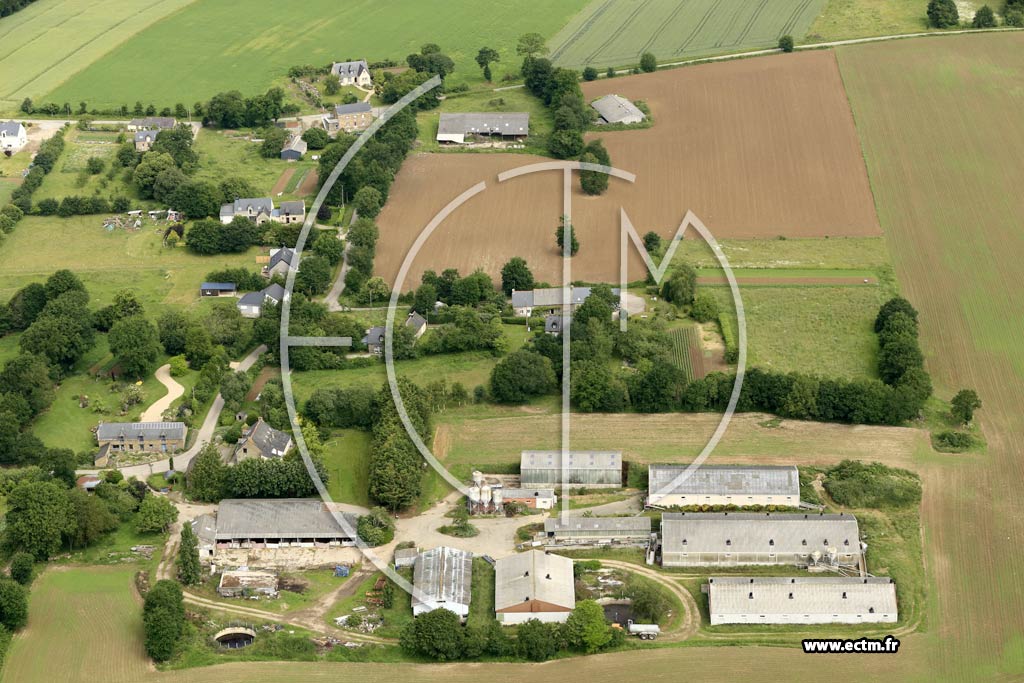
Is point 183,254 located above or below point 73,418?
above

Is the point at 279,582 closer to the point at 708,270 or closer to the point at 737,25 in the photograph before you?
the point at 708,270

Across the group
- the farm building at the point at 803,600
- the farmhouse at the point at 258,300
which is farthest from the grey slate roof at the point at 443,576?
the farmhouse at the point at 258,300

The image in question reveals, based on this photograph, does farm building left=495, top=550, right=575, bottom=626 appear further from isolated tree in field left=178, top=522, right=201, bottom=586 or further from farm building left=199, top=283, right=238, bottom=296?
farm building left=199, top=283, right=238, bottom=296

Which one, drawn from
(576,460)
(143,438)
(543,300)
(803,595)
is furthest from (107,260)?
(803,595)

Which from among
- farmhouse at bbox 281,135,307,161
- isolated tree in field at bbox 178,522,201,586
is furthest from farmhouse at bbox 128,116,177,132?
isolated tree in field at bbox 178,522,201,586

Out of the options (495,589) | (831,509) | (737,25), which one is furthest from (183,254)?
(737,25)

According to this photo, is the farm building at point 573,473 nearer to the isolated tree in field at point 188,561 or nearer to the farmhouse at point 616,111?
the isolated tree in field at point 188,561
